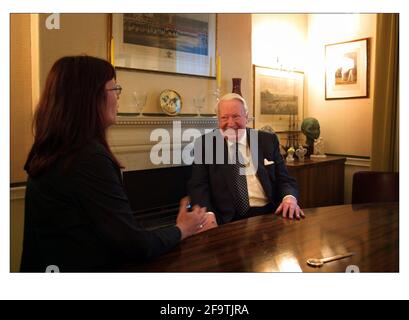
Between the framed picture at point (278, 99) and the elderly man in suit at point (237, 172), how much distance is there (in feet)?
4.27

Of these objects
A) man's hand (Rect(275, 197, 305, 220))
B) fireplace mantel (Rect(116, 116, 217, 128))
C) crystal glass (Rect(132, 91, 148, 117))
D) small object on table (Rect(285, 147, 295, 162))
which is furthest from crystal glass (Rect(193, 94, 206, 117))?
man's hand (Rect(275, 197, 305, 220))

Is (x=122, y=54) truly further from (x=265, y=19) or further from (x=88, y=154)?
(x=265, y=19)

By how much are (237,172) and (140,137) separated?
0.73 metres

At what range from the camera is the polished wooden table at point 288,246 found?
856 mm

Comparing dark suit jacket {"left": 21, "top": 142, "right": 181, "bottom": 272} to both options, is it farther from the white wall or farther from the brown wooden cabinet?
the white wall

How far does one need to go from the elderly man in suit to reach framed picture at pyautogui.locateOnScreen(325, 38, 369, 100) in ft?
5.26

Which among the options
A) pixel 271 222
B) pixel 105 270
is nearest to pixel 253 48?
pixel 271 222

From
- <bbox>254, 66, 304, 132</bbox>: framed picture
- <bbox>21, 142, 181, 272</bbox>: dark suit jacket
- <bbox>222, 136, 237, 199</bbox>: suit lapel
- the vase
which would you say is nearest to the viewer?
<bbox>21, 142, 181, 272</bbox>: dark suit jacket

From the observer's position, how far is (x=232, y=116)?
68.4 inches

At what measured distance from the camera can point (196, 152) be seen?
5.92ft

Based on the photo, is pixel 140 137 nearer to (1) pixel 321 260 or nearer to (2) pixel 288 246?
(2) pixel 288 246

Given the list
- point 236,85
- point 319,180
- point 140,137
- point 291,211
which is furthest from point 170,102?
point 319,180

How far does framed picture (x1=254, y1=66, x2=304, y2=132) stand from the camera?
120 inches
